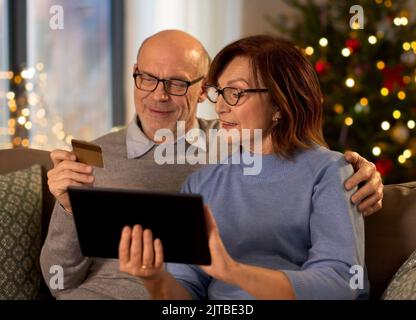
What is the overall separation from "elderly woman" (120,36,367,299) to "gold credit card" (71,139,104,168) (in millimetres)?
289

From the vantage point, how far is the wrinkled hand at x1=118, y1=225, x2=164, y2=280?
1473 millimetres

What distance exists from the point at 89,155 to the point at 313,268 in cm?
54

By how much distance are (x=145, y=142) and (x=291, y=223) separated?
618 mm

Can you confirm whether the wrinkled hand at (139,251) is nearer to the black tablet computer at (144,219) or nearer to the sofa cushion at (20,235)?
the black tablet computer at (144,219)

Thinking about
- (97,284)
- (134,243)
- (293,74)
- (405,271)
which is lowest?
(97,284)

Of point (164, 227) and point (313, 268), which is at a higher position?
point (164, 227)

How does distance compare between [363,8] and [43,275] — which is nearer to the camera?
[43,275]

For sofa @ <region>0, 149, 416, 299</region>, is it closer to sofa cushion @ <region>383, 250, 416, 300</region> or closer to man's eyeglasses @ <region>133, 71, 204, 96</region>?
sofa cushion @ <region>383, 250, 416, 300</region>

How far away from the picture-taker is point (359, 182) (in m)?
1.75

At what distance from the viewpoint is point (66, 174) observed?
70.8 inches

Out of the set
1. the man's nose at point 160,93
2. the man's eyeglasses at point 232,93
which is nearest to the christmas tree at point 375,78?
the man's nose at point 160,93
